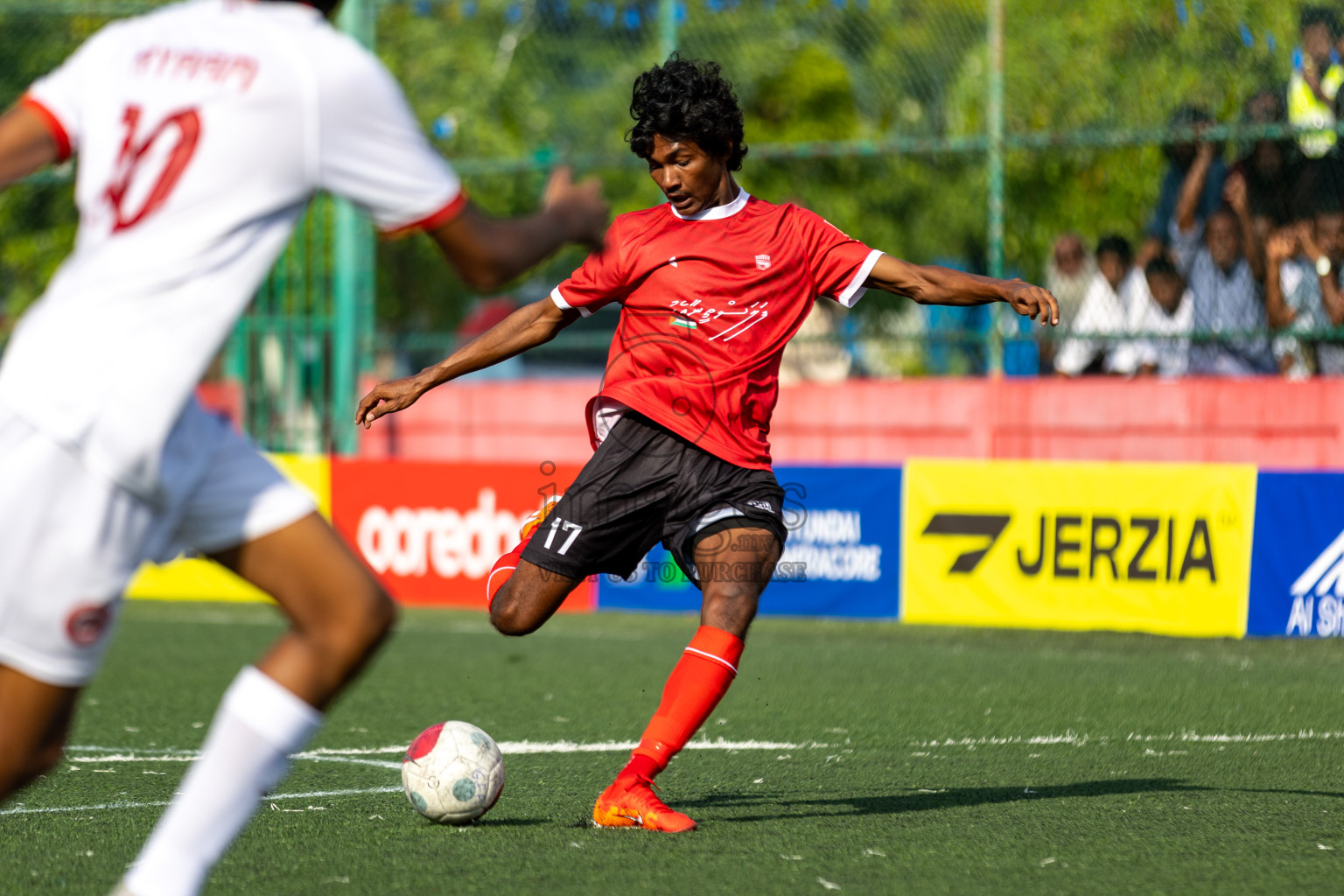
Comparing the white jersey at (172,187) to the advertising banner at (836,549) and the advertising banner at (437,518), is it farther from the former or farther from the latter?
the advertising banner at (437,518)

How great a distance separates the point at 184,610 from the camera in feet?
42.9

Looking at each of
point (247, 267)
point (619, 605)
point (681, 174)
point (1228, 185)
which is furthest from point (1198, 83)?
point (247, 267)

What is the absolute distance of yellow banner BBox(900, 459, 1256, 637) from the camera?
34.9ft

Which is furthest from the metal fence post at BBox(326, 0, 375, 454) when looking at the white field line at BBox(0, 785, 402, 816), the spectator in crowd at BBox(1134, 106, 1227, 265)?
the white field line at BBox(0, 785, 402, 816)

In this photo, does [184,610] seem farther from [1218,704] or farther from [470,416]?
[1218,704]

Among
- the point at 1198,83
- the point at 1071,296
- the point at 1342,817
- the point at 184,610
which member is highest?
the point at 1198,83

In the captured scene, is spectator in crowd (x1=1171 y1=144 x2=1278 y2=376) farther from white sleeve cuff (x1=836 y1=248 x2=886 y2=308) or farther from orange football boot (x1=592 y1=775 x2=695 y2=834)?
orange football boot (x1=592 y1=775 x2=695 y2=834)

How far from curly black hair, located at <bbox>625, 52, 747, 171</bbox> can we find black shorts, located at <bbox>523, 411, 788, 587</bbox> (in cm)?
84

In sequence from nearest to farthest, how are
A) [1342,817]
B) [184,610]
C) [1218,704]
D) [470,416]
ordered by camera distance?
[1342,817] < [1218,704] < [184,610] < [470,416]

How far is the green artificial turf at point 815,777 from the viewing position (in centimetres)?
469

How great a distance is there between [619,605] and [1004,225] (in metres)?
3.79

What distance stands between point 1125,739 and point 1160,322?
5.57 metres

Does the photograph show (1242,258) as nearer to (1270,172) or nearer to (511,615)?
(1270,172)

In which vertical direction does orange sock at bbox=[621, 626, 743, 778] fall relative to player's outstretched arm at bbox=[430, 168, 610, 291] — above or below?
below
